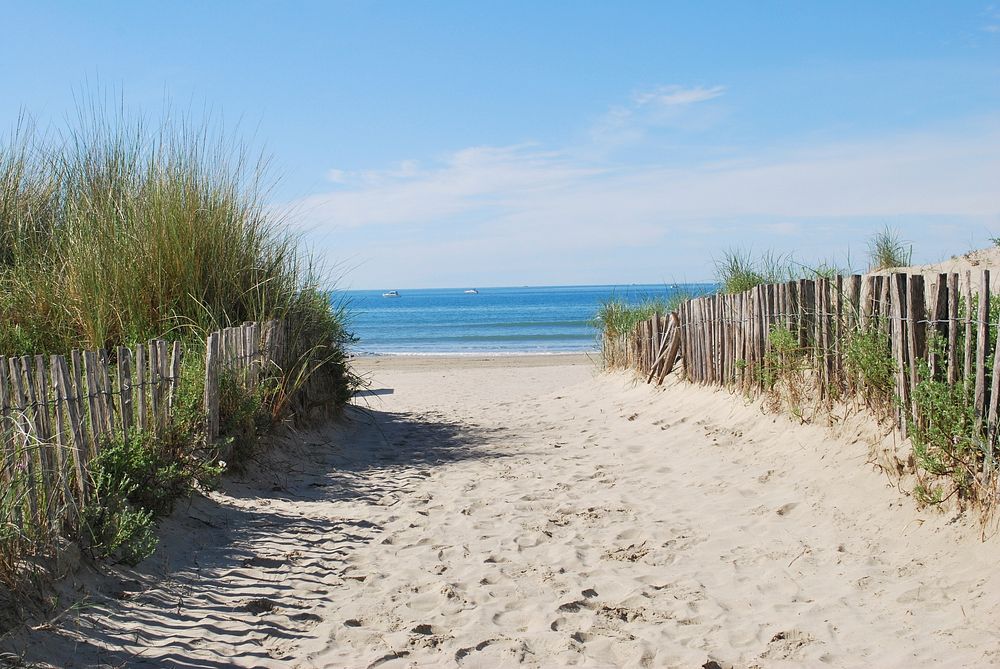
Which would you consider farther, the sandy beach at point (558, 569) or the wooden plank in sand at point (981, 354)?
the wooden plank in sand at point (981, 354)

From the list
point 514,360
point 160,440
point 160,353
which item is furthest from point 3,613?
point 514,360

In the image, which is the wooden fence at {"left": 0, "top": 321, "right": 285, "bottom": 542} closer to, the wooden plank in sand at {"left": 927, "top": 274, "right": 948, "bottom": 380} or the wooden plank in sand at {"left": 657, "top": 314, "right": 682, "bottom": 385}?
the wooden plank in sand at {"left": 927, "top": 274, "right": 948, "bottom": 380}

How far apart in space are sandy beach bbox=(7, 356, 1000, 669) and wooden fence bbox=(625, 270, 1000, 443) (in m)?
0.52

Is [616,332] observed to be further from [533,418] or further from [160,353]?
[160,353]

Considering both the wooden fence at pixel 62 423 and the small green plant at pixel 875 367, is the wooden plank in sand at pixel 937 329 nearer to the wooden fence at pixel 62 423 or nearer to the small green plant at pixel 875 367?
the small green plant at pixel 875 367

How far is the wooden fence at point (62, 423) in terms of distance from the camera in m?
3.39

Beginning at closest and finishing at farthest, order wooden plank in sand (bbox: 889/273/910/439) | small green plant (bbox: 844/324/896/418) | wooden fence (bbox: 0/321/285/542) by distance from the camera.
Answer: wooden fence (bbox: 0/321/285/542) < wooden plank in sand (bbox: 889/273/910/439) < small green plant (bbox: 844/324/896/418)

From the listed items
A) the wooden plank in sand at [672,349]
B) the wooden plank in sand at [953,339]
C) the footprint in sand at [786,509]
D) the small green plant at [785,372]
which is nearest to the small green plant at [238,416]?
the footprint in sand at [786,509]

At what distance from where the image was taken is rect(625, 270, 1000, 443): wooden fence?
4.29 m

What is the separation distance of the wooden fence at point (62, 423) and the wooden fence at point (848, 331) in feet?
13.3

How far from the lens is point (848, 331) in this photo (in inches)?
228

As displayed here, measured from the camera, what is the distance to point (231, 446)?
5.67m

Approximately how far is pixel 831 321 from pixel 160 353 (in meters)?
4.46

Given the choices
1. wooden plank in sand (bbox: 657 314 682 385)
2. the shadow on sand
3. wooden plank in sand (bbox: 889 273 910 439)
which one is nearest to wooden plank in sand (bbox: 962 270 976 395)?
wooden plank in sand (bbox: 889 273 910 439)
